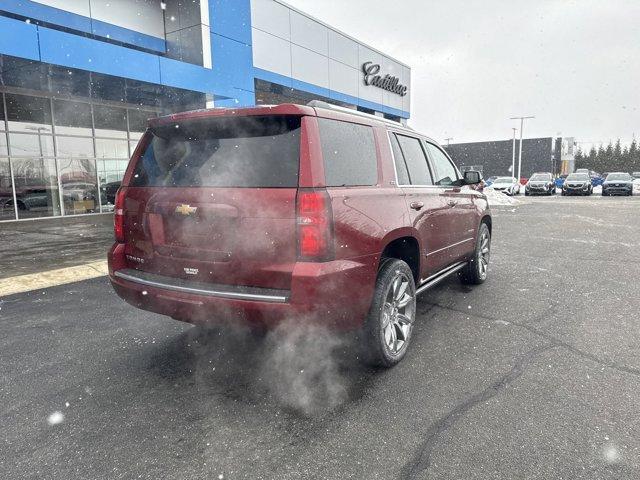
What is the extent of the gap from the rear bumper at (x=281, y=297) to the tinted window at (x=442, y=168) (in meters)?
1.99

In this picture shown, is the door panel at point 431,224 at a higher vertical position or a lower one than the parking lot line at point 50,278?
higher

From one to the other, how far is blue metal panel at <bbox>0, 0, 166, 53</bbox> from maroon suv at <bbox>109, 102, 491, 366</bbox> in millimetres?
11668

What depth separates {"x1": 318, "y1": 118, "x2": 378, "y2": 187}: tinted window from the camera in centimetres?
287

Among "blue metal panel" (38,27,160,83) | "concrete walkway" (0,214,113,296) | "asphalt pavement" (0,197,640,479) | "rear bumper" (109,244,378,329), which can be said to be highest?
"blue metal panel" (38,27,160,83)

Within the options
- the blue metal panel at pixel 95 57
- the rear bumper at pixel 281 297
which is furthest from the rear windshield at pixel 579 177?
the rear bumper at pixel 281 297

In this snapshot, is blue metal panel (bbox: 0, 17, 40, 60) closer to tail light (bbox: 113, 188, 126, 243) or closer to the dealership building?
the dealership building

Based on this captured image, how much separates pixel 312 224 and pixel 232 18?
14711 mm

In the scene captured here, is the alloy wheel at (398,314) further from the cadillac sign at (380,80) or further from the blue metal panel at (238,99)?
the cadillac sign at (380,80)

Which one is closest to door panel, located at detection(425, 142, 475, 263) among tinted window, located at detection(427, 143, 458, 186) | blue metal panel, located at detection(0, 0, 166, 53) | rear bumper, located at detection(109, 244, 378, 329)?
tinted window, located at detection(427, 143, 458, 186)

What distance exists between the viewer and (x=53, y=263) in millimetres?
7461

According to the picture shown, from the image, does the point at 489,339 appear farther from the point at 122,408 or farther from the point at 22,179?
the point at 22,179

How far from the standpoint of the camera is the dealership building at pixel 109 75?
450 inches

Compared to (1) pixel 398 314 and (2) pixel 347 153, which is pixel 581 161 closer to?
(1) pixel 398 314

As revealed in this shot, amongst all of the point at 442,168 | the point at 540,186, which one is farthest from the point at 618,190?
the point at 442,168
